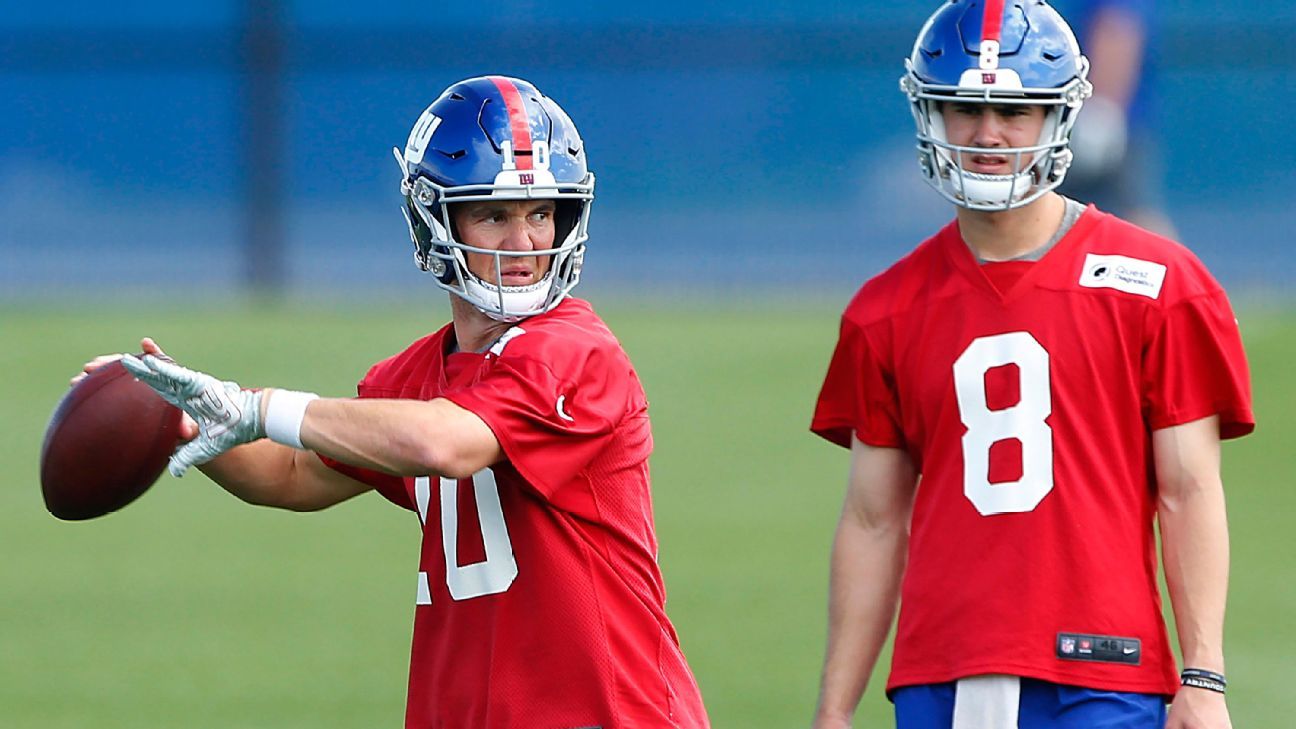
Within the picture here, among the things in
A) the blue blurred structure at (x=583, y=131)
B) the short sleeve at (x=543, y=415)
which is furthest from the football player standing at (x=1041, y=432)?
the blue blurred structure at (x=583, y=131)

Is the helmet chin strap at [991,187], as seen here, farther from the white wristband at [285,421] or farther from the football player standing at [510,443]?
the white wristband at [285,421]

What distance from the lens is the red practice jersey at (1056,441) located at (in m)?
4.16

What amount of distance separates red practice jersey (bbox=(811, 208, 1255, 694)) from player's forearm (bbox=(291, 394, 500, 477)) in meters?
0.94

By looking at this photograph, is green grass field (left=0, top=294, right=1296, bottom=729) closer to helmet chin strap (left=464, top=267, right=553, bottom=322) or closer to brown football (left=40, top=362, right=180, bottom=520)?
brown football (left=40, top=362, right=180, bottom=520)

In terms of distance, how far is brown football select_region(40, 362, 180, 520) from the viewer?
4.40 meters

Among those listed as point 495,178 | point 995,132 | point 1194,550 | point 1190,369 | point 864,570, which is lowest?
point 864,570

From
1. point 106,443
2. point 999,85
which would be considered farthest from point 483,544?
point 999,85

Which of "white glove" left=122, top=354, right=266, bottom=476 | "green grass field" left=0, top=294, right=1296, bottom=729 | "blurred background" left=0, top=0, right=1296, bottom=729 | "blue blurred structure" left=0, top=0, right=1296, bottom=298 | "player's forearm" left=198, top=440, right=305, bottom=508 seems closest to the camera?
"white glove" left=122, top=354, right=266, bottom=476

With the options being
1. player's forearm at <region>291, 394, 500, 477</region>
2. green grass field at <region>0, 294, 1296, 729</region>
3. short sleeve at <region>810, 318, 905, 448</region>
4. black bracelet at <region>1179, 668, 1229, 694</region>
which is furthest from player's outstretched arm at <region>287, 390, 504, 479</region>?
green grass field at <region>0, 294, 1296, 729</region>

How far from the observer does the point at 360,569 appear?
9.52 m

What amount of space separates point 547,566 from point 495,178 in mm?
766

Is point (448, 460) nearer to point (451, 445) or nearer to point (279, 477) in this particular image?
point (451, 445)

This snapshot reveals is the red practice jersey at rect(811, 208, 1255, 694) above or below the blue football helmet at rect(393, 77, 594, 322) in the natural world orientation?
below

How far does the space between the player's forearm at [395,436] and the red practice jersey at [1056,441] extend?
944 mm
